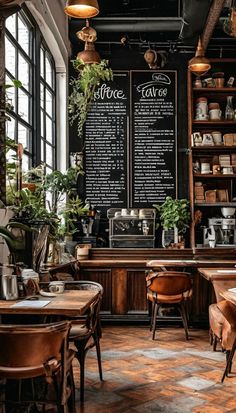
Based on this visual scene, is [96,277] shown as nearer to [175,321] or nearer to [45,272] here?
[175,321]

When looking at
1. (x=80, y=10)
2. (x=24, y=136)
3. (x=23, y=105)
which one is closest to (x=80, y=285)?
(x=24, y=136)

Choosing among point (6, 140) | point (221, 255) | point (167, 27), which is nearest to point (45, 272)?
point (6, 140)

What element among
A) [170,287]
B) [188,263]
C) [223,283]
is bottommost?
[170,287]

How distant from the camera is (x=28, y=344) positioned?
2736 mm

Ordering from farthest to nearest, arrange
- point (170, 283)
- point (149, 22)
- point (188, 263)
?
point (149, 22) → point (188, 263) → point (170, 283)

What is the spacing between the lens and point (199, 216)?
8.16 metres

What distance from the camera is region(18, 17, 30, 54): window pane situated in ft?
19.6

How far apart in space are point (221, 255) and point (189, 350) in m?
1.81

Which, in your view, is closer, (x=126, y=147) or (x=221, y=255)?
(x=221, y=255)

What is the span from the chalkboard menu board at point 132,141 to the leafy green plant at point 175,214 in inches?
12.2

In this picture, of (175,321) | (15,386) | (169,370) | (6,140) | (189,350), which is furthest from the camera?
(175,321)

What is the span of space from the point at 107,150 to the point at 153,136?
2.34 feet

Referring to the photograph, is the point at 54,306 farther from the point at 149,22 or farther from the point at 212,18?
the point at 149,22

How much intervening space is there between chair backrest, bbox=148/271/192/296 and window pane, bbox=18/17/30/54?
9.38 feet
